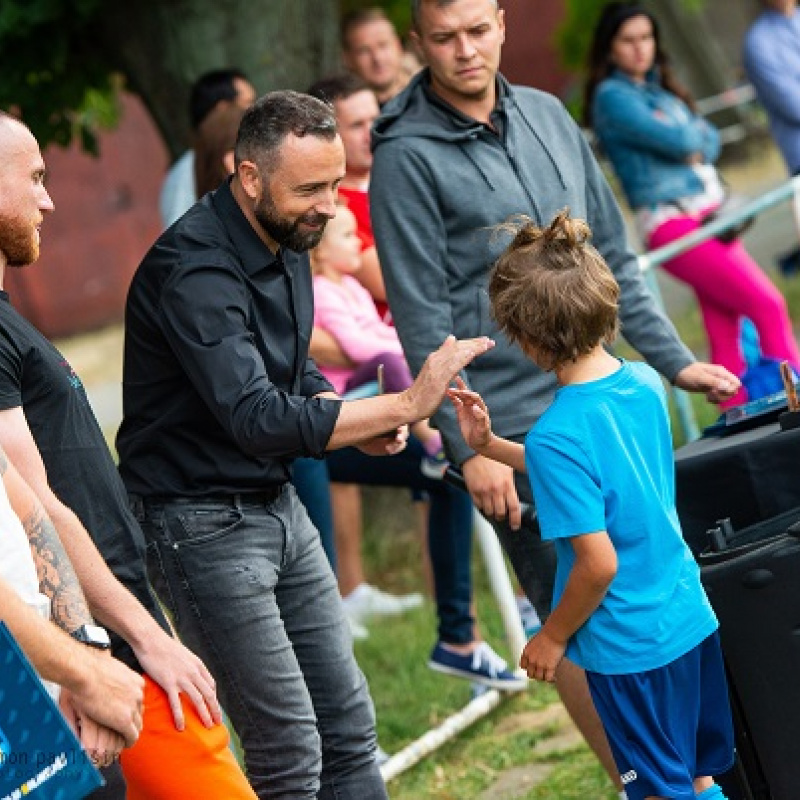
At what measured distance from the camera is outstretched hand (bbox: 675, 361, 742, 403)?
174 inches

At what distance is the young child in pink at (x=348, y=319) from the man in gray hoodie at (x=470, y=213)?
103cm

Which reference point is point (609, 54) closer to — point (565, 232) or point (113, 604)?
point (565, 232)

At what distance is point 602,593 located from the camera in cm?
359

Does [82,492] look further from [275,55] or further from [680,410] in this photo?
[275,55]

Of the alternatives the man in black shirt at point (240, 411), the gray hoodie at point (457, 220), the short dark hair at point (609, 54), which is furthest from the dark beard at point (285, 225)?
the short dark hair at point (609, 54)

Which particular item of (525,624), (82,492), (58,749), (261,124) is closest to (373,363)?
(525,624)

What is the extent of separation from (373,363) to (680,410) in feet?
4.19

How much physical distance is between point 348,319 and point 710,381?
1466mm

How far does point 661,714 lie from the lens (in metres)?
3.68

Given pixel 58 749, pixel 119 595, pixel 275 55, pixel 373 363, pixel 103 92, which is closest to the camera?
pixel 58 749

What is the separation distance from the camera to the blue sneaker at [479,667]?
18.3 ft

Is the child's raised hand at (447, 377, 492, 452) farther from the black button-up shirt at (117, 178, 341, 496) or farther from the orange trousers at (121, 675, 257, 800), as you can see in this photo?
the orange trousers at (121, 675, 257, 800)

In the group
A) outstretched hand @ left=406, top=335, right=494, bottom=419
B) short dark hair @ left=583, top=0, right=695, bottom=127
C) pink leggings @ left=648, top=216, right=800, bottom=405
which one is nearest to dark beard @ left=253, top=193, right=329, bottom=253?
outstretched hand @ left=406, top=335, right=494, bottom=419

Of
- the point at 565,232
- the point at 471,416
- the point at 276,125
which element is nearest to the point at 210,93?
the point at 276,125
